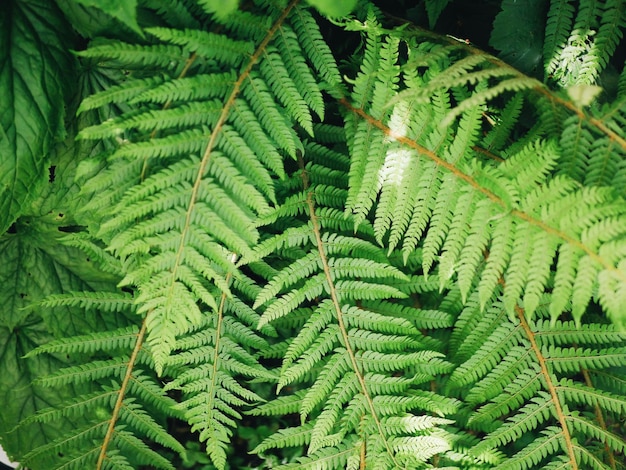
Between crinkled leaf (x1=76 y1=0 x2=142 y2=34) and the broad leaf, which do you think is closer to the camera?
crinkled leaf (x1=76 y1=0 x2=142 y2=34)

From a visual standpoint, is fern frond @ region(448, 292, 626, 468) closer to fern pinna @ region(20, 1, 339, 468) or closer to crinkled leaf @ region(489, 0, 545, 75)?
fern pinna @ region(20, 1, 339, 468)

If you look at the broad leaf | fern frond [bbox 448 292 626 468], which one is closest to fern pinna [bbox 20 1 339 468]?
the broad leaf

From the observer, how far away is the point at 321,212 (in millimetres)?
1843

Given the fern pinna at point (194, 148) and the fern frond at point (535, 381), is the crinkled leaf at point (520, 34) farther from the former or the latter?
the fern frond at point (535, 381)

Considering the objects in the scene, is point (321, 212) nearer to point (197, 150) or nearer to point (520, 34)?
point (197, 150)

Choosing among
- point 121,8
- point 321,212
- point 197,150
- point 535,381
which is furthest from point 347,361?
point 121,8

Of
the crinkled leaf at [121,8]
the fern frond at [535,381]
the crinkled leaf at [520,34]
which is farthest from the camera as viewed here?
the crinkled leaf at [520,34]

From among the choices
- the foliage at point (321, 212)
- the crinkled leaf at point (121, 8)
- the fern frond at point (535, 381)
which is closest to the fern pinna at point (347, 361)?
the foliage at point (321, 212)

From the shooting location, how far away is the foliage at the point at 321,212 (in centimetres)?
146

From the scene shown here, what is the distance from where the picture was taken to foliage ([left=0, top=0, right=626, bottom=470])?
1.46 metres

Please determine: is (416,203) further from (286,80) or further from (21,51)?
(21,51)

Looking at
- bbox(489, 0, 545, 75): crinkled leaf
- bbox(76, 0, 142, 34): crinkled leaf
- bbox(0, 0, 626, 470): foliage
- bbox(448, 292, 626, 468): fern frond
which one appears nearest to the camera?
bbox(76, 0, 142, 34): crinkled leaf

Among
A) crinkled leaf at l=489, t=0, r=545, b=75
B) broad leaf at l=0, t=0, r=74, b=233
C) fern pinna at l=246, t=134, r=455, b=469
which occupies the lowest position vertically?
fern pinna at l=246, t=134, r=455, b=469

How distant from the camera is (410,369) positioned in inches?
74.3
